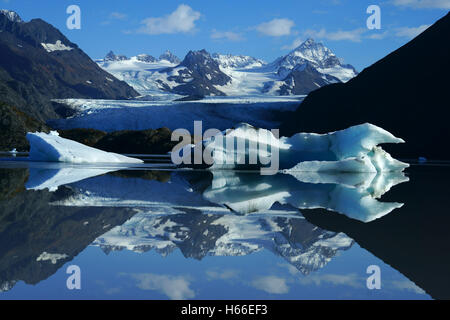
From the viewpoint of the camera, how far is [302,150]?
16.5 m

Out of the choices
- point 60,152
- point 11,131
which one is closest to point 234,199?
point 60,152

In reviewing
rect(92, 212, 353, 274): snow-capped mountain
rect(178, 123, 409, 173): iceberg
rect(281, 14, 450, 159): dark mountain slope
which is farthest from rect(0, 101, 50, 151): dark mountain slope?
A: rect(92, 212, 353, 274): snow-capped mountain

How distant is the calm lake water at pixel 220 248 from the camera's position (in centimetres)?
293

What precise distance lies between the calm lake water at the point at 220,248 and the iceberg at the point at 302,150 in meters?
8.03

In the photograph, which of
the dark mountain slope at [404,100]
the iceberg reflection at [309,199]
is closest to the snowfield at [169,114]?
the dark mountain slope at [404,100]

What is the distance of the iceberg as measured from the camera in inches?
605

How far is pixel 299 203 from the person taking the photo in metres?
7.22

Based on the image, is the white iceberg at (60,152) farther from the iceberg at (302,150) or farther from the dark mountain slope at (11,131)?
the dark mountain slope at (11,131)

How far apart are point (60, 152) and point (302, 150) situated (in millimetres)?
9648

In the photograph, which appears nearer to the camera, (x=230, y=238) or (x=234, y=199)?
(x=230, y=238)

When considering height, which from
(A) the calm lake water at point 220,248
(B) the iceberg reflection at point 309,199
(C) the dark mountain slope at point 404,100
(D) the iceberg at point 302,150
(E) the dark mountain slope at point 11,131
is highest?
(C) the dark mountain slope at point 404,100

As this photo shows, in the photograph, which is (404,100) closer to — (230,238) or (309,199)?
(309,199)
